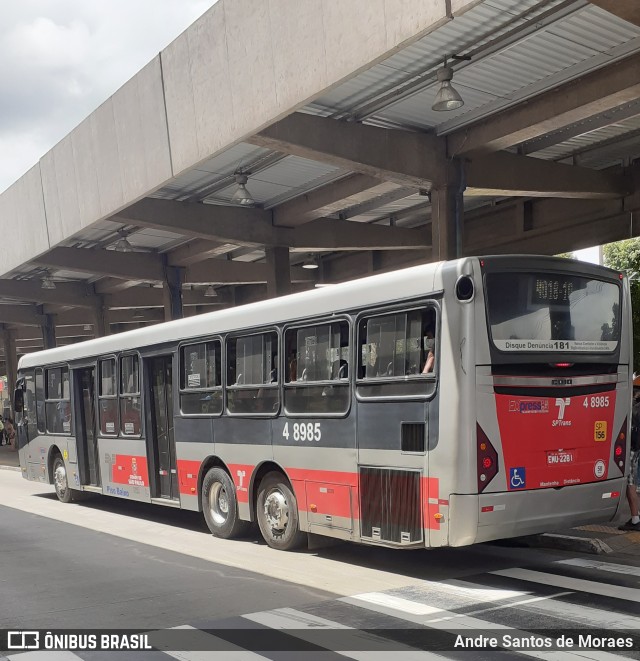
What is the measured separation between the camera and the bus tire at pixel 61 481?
1848 cm

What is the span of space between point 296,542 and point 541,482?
3.55m

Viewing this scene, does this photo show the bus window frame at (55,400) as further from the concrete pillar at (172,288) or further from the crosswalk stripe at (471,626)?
the concrete pillar at (172,288)

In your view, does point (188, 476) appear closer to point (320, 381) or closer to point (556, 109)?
point (320, 381)

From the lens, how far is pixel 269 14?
1421cm

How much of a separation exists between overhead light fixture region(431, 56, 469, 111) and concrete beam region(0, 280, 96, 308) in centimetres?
2568

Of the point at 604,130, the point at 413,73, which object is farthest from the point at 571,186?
the point at 413,73

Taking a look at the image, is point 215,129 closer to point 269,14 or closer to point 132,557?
point 269,14

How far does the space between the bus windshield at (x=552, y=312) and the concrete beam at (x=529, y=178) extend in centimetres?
929

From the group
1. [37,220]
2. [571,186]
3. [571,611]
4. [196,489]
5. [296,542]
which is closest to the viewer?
[571,611]

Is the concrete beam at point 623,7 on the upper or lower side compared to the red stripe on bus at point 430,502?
upper

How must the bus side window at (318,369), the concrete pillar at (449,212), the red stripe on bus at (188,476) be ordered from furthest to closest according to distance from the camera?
the concrete pillar at (449,212) < the red stripe on bus at (188,476) < the bus side window at (318,369)

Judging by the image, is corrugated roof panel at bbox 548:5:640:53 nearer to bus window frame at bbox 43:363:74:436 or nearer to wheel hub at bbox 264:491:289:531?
wheel hub at bbox 264:491:289:531

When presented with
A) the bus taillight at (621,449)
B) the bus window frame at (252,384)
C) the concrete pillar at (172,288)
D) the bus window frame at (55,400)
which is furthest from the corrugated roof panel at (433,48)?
the concrete pillar at (172,288)

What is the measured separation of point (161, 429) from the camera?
14570 mm
